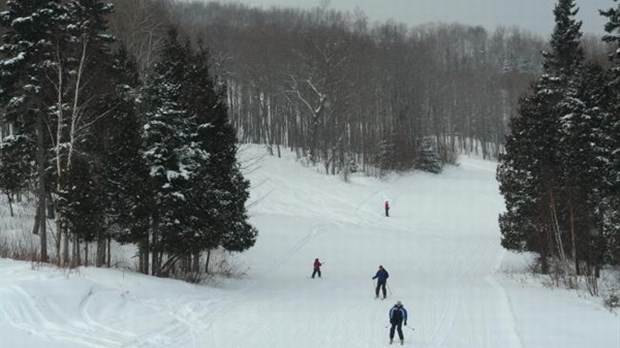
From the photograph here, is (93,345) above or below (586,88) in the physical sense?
below

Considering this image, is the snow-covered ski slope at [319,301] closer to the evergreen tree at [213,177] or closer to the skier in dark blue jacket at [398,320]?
the skier in dark blue jacket at [398,320]

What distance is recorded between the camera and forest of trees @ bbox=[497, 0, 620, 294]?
2669 centimetres

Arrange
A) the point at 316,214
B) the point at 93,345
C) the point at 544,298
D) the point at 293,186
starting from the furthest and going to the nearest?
1. the point at 293,186
2. the point at 316,214
3. the point at 544,298
4. the point at 93,345

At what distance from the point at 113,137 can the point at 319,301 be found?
33.0 ft

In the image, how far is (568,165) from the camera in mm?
27703

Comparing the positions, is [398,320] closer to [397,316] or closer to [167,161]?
[397,316]

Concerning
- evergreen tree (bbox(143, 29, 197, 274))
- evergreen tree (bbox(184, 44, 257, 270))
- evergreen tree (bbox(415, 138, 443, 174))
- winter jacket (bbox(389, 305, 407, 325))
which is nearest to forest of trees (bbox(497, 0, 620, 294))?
winter jacket (bbox(389, 305, 407, 325))

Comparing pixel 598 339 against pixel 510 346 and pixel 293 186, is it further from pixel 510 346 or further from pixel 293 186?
pixel 293 186

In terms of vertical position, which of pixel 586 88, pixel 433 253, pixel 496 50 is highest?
pixel 496 50

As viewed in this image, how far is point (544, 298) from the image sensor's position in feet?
75.8

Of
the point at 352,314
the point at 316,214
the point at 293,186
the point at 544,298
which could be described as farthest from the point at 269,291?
the point at 293,186

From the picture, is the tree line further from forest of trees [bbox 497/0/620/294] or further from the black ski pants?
forest of trees [bbox 497/0/620/294]

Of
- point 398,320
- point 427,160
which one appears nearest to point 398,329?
point 398,320

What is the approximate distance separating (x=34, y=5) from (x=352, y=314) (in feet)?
59.3
